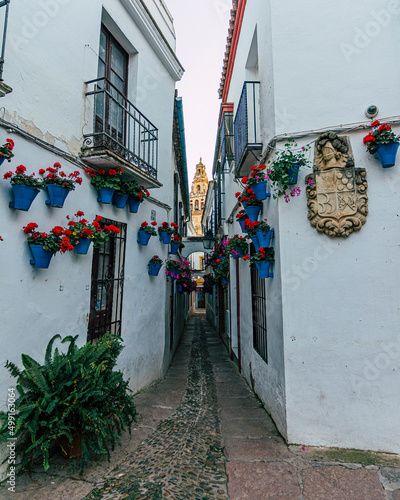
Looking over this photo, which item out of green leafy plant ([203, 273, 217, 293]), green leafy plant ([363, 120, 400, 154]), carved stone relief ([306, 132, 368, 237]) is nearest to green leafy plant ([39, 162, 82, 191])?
carved stone relief ([306, 132, 368, 237])

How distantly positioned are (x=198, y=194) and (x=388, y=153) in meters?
46.7

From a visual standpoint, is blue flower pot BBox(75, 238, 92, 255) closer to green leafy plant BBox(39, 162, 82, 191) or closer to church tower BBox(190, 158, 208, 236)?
green leafy plant BBox(39, 162, 82, 191)

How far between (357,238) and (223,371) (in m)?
4.74

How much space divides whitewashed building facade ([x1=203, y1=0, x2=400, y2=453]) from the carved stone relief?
0.10 metres

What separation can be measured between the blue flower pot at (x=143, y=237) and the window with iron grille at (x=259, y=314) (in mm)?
1941

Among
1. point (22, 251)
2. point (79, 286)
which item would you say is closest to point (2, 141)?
point (22, 251)

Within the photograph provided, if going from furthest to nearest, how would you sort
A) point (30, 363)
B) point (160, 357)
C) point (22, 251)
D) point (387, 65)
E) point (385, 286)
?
point (160, 357) < point (387, 65) < point (385, 286) < point (22, 251) < point (30, 363)

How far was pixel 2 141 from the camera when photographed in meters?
2.79

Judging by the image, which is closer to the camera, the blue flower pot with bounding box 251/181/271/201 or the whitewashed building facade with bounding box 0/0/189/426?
the whitewashed building facade with bounding box 0/0/189/426

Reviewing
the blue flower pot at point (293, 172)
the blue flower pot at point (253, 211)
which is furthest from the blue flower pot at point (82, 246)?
the blue flower pot at point (293, 172)

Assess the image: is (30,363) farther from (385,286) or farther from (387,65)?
(387,65)

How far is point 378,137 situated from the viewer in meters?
3.22

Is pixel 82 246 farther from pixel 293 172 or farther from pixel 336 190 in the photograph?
pixel 336 190

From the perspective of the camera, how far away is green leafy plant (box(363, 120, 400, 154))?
10.4 ft
